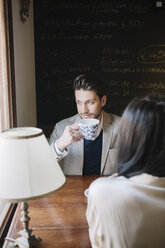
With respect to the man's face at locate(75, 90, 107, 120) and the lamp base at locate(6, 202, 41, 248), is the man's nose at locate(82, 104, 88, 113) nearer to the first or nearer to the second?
the man's face at locate(75, 90, 107, 120)

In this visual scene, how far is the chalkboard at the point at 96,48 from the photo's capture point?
3.06 meters

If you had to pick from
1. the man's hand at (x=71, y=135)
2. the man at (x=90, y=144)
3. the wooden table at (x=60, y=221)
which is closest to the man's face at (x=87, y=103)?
the man at (x=90, y=144)

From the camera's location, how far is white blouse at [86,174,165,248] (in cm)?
88

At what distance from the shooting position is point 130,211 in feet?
2.88

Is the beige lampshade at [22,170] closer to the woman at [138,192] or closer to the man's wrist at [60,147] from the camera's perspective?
A: the woman at [138,192]

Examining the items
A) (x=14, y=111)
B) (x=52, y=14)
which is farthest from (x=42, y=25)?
(x=14, y=111)

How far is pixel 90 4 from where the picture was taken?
3049 millimetres

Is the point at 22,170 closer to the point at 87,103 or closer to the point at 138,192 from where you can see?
the point at 138,192

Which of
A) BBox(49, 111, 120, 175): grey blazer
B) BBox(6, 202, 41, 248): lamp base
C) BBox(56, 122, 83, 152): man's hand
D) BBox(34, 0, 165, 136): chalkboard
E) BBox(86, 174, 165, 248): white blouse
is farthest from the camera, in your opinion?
BBox(34, 0, 165, 136): chalkboard

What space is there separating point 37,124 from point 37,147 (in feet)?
7.26

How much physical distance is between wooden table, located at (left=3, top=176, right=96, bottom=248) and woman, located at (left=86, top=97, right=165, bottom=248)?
27cm

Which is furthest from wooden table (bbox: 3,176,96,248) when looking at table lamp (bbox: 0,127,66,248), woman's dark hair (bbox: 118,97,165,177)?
woman's dark hair (bbox: 118,97,165,177)

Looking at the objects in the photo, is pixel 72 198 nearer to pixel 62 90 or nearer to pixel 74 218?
pixel 74 218

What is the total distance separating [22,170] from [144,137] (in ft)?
1.42
